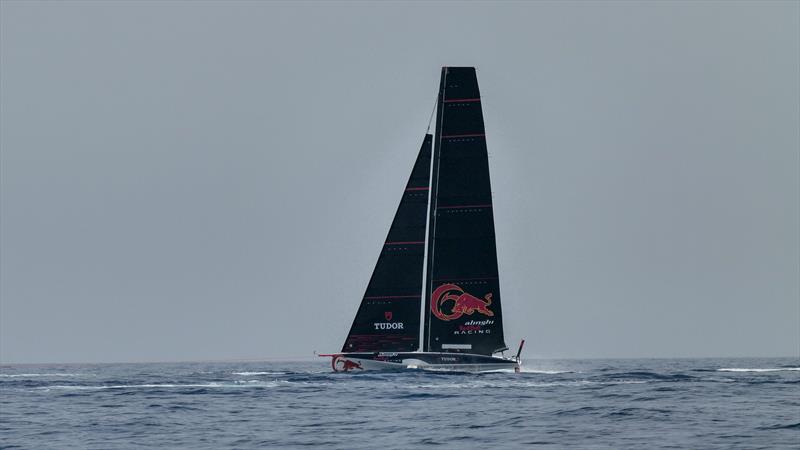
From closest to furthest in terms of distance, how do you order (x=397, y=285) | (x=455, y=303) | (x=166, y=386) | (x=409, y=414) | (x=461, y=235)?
(x=409, y=414), (x=166, y=386), (x=461, y=235), (x=397, y=285), (x=455, y=303)

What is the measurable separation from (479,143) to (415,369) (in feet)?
42.2

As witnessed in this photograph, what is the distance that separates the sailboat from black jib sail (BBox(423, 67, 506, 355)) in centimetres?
5

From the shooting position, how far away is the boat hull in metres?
69.4

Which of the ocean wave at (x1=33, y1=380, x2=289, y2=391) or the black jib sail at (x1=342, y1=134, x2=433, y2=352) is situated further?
the black jib sail at (x1=342, y1=134, x2=433, y2=352)

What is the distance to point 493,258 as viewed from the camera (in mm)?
70938

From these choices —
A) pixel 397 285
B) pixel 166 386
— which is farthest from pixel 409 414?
pixel 397 285

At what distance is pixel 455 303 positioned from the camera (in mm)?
71250

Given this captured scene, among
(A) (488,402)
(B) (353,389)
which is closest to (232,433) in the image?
(A) (488,402)

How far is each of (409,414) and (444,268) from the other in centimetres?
2443

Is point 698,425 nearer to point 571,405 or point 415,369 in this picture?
point 571,405

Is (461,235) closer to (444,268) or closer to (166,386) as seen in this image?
(444,268)

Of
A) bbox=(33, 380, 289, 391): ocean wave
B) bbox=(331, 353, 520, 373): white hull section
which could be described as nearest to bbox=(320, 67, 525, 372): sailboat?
bbox=(331, 353, 520, 373): white hull section

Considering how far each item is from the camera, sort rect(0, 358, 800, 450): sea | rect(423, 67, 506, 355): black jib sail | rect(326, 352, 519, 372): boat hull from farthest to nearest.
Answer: rect(423, 67, 506, 355): black jib sail < rect(326, 352, 519, 372): boat hull < rect(0, 358, 800, 450): sea

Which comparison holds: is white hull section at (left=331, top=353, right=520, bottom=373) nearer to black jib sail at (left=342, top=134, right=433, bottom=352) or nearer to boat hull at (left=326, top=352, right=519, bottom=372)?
boat hull at (left=326, top=352, right=519, bottom=372)
